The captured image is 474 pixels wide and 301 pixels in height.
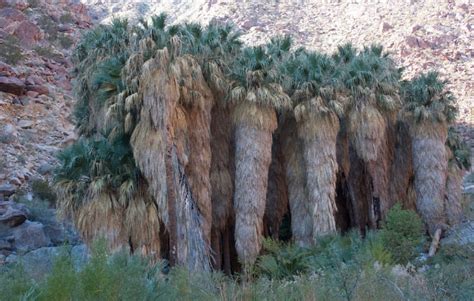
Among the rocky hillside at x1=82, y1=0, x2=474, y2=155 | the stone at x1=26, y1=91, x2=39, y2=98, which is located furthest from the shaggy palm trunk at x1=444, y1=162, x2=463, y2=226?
the rocky hillside at x1=82, y1=0, x2=474, y2=155

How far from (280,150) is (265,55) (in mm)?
4424

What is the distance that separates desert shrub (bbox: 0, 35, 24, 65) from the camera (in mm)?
42500

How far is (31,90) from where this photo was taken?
41.2m

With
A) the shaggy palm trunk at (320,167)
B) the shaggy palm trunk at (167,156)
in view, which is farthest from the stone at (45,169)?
the shaggy palm trunk at (320,167)

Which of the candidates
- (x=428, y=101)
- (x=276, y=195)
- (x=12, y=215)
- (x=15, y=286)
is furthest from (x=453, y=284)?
(x=12, y=215)

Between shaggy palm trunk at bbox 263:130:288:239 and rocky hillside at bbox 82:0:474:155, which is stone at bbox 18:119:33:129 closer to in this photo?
shaggy palm trunk at bbox 263:130:288:239

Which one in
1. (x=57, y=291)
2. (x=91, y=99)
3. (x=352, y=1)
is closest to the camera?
(x=57, y=291)

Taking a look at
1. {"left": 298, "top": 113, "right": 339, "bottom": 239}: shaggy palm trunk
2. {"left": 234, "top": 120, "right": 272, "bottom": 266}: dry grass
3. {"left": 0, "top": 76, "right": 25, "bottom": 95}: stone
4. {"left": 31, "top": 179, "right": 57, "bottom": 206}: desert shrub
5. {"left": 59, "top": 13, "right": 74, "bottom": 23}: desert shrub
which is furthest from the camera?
{"left": 59, "top": 13, "right": 74, "bottom": 23}: desert shrub

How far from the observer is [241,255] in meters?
22.5

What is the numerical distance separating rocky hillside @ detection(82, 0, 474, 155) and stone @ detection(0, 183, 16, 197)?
38833 mm

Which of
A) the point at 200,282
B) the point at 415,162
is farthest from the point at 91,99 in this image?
the point at 200,282

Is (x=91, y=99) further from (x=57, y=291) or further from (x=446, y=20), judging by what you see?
(x=446, y=20)

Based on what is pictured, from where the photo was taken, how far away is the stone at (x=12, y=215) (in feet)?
90.3

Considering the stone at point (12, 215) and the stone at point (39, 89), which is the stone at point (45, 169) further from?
the stone at point (39, 89)
